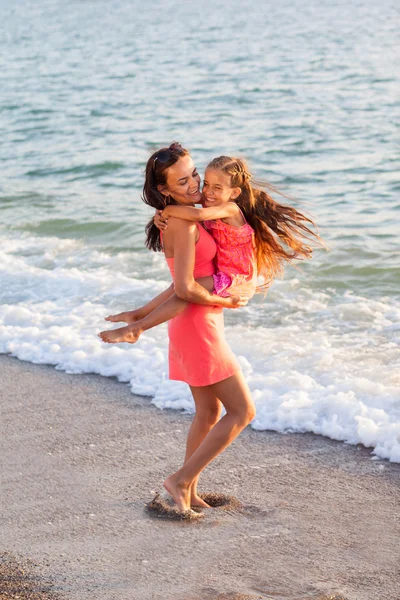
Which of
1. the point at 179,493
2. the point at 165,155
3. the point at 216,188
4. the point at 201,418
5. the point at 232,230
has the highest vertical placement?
the point at 165,155

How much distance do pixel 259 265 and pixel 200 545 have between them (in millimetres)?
1282

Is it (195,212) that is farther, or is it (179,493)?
(179,493)

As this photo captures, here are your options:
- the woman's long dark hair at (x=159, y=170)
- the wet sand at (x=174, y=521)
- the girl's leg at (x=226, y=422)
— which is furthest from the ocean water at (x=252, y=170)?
the woman's long dark hair at (x=159, y=170)

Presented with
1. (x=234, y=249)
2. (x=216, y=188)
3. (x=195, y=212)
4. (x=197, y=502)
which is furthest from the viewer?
(x=197, y=502)

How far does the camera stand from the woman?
144 inches

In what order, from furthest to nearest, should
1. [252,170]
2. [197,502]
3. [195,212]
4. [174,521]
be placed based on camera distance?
[252,170] → [197,502] → [174,521] → [195,212]

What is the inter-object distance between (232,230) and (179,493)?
4.07 feet

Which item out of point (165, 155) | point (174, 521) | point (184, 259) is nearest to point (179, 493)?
point (174, 521)

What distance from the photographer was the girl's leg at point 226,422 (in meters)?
3.83

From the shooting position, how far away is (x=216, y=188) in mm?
3709

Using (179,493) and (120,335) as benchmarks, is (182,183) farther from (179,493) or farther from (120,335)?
(179,493)

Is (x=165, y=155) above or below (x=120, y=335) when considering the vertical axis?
above

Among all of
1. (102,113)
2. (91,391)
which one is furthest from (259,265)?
(102,113)

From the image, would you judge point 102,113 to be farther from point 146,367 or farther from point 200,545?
point 200,545
